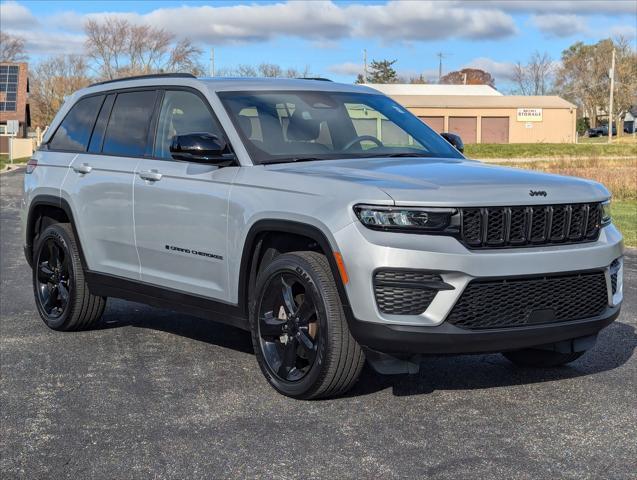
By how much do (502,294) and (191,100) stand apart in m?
2.74

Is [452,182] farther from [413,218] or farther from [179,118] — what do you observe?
[179,118]

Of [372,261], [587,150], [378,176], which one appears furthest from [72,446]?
[587,150]

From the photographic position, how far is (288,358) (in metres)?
5.55

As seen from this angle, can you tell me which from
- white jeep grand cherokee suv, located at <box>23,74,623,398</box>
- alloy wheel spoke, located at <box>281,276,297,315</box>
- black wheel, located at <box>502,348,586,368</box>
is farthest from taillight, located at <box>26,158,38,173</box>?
black wheel, located at <box>502,348,586,368</box>

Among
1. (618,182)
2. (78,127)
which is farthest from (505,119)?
(78,127)

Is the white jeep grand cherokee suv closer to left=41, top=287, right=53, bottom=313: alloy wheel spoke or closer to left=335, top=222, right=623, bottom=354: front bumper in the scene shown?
left=335, top=222, right=623, bottom=354: front bumper

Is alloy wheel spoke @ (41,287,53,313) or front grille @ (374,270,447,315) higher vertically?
front grille @ (374,270,447,315)

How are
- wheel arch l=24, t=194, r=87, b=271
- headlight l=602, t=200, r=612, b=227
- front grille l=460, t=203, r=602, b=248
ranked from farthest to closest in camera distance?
wheel arch l=24, t=194, r=87, b=271 → headlight l=602, t=200, r=612, b=227 → front grille l=460, t=203, r=602, b=248

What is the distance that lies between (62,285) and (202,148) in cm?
248

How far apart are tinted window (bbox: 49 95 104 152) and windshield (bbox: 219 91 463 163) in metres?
1.72

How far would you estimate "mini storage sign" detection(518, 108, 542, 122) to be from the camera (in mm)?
86500

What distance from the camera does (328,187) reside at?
523 cm

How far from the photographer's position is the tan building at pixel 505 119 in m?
86.5

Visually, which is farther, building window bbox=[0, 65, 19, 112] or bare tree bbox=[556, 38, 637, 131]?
bare tree bbox=[556, 38, 637, 131]
